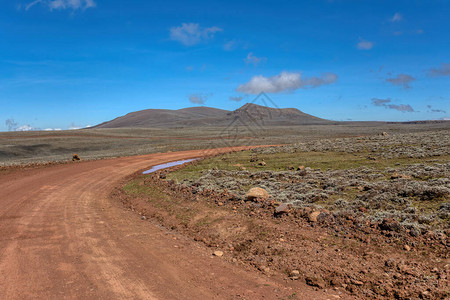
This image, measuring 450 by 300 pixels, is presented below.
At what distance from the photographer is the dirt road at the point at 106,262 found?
5.84 metres

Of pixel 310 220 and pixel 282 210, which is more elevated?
pixel 282 210

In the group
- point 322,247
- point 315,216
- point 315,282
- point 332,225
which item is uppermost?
point 315,216

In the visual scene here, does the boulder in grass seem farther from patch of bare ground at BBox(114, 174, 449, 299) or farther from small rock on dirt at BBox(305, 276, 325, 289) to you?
small rock on dirt at BBox(305, 276, 325, 289)

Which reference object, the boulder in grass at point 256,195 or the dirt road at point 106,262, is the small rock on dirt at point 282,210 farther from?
the dirt road at point 106,262

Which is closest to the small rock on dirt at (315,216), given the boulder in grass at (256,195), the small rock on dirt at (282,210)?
the small rock on dirt at (282,210)

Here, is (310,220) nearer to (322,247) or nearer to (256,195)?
(322,247)

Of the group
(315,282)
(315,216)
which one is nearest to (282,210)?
(315,216)


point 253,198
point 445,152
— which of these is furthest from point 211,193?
point 445,152

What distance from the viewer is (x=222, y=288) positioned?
19.9 feet

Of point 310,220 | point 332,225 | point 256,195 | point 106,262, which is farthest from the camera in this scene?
point 256,195

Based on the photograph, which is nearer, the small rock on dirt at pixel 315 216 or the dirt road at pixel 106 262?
the dirt road at pixel 106 262

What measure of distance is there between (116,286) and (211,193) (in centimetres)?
833

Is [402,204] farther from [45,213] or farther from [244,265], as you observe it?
[45,213]

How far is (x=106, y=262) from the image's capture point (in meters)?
7.15
